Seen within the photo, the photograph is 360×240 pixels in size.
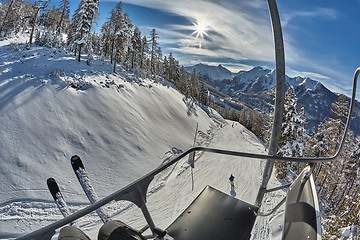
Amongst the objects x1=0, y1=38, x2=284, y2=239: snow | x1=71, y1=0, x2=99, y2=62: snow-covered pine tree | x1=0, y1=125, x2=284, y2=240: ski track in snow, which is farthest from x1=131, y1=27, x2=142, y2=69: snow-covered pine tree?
x1=0, y1=125, x2=284, y2=240: ski track in snow

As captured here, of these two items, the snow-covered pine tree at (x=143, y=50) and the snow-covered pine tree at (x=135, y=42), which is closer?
the snow-covered pine tree at (x=135, y=42)

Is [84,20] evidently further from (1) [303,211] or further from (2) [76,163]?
(1) [303,211]

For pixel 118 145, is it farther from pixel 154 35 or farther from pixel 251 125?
pixel 251 125

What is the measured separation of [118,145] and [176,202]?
8351 mm

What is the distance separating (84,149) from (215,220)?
15264 mm

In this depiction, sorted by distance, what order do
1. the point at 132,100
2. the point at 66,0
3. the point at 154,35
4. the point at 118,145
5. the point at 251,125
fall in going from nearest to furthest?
the point at 118,145 < the point at 132,100 < the point at 66,0 < the point at 154,35 < the point at 251,125

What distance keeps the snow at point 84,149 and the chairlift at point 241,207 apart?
2871 millimetres

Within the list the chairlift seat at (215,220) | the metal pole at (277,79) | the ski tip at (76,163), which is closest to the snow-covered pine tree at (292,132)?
the chairlift seat at (215,220)

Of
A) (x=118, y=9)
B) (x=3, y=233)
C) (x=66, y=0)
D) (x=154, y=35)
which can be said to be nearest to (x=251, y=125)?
(x=154, y=35)

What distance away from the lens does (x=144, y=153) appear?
19.7 m

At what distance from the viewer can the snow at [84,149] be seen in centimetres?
1059

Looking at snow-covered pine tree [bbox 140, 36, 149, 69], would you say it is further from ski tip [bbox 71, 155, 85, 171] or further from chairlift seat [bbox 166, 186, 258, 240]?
chairlift seat [bbox 166, 186, 258, 240]

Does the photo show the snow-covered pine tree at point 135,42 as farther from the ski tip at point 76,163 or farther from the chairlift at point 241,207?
the chairlift at point 241,207

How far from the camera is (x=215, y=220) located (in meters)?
2.74
